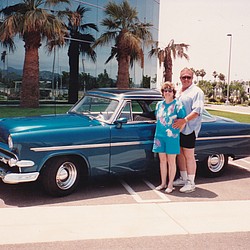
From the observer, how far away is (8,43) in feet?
64.0

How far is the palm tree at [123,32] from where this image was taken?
21703mm

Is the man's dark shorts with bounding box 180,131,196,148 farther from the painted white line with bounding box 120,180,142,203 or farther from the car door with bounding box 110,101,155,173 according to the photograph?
the painted white line with bounding box 120,180,142,203

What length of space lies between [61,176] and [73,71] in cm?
1832

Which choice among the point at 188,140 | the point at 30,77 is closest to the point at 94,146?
the point at 188,140

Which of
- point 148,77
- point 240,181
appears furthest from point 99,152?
point 148,77

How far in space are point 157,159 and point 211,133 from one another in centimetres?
120

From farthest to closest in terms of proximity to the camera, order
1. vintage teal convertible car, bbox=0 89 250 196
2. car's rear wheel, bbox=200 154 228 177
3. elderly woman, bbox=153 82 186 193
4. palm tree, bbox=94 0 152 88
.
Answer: palm tree, bbox=94 0 152 88 < car's rear wheel, bbox=200 154 228 177 < elderly woman, bbox=153 82 186 193 < vintage teal convertible car, bbox=0 89 250 196

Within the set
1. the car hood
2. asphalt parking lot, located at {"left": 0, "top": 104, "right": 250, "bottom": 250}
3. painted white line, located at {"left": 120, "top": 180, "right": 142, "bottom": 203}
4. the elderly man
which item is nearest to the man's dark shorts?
the elderly man

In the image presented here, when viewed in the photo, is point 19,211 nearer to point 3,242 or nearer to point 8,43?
point 3,242

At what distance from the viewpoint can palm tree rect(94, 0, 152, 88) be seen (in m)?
21.7

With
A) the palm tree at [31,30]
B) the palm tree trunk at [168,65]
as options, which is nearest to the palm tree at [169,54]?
the palm tree trunk at [168,65]

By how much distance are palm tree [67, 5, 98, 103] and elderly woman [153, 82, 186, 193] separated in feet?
58.5

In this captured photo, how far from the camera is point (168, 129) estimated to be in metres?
5.53

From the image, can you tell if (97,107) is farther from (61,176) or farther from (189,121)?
(189,121)
